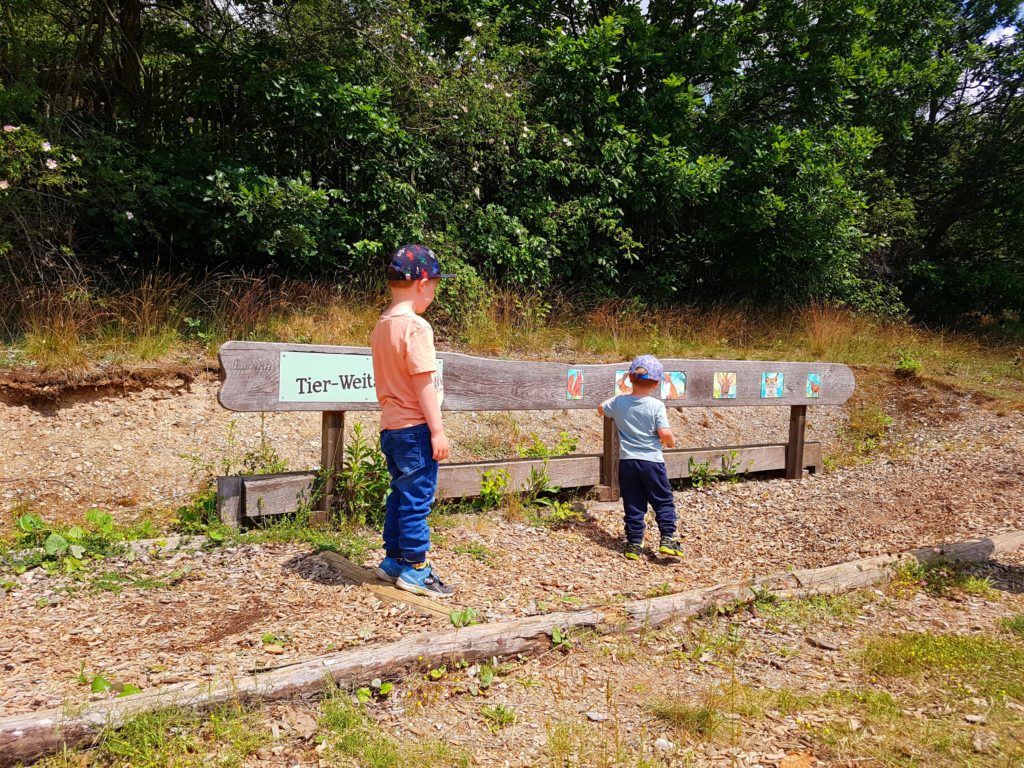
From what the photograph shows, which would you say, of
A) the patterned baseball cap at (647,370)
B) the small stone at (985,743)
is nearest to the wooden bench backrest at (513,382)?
the patterned baseball cap at (647,370)

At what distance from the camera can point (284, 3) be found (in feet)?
30.5

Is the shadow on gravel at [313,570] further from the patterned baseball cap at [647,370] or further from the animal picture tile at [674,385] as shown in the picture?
the animal picture tile at [674,385]

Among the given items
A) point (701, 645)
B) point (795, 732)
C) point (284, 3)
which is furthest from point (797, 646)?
point (284, 3)

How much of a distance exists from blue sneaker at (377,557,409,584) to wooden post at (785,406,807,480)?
5564 millimetres

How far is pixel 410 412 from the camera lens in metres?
3.87

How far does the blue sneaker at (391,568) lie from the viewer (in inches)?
155

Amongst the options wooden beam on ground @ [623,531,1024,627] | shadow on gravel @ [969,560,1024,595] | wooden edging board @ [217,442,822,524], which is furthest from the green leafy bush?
shadow on gravel @ [969,560,1024,595]

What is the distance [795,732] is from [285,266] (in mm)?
8614

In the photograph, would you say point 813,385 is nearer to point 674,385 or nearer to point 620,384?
point 674,385

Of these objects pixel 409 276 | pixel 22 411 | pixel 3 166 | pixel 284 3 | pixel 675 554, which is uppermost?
pixel 284 3

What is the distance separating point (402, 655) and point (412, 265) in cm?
197

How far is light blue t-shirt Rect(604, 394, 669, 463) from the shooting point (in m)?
5.36

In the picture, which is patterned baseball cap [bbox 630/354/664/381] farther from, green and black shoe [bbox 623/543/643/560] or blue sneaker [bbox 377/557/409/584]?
blue sneaker [bbox 377/557/409/584]

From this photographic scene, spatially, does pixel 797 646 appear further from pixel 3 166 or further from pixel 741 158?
pixel 741 158
